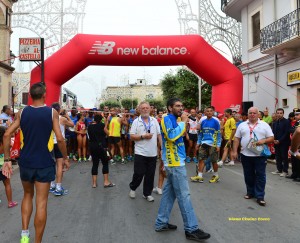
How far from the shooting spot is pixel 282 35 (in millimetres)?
13844

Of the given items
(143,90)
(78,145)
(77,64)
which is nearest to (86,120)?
(78,145)

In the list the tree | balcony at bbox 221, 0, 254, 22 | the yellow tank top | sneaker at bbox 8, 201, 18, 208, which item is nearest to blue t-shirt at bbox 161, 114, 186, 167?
sneaker at bbox 8, 201, 18, 208

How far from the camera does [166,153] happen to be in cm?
431

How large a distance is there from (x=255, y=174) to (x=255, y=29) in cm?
1381

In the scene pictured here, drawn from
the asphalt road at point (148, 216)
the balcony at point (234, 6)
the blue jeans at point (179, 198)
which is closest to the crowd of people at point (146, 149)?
the blue jeans at point (179, 198)

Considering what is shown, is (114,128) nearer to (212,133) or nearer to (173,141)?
(212,133)

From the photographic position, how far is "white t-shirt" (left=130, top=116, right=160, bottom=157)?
5.92 meters

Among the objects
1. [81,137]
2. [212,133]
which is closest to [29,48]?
[81,137]

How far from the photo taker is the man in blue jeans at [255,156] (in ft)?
18.9

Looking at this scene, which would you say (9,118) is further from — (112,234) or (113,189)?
(112,234)

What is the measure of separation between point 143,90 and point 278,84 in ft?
295

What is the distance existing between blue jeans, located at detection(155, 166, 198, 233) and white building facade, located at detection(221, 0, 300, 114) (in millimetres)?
10660

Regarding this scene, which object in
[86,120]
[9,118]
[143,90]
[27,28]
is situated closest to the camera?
[9,118]

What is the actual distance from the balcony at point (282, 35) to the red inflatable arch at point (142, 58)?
9.84 feet
